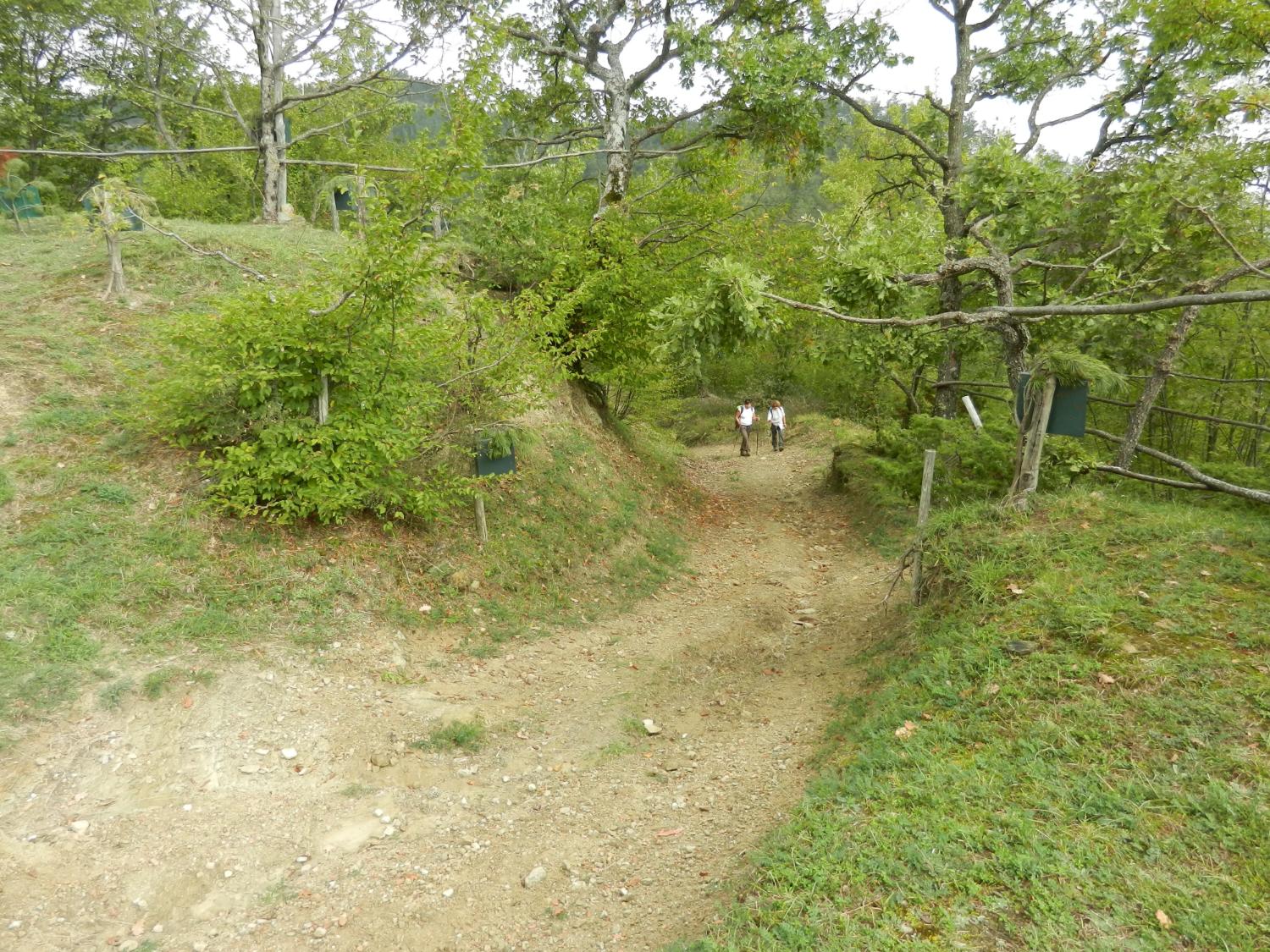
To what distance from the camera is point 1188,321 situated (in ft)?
28.0

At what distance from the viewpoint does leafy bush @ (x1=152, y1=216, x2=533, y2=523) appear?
6375 millimetres

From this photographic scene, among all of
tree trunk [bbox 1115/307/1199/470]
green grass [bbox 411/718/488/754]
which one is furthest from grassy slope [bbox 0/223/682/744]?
tree trunk [bbox 1115/307/1199/470]

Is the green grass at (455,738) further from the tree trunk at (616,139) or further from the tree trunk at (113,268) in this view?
the tree trunk at (616,139)

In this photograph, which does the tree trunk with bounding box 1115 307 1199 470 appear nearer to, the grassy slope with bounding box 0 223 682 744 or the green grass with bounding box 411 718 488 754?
the grassy slope with bounding box 0 223 682 744

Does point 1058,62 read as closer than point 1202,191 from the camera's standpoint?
No

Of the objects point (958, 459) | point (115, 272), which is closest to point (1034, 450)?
point (958, 459)

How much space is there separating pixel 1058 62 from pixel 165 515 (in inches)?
606

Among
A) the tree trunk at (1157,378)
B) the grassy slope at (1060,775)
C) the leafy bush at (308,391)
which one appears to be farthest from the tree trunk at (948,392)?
the leafy bush at (308,391)

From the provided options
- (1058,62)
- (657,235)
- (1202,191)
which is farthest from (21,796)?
(1058,62)

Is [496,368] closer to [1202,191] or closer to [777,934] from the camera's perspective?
[777,934]

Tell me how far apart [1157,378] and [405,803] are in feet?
34.4

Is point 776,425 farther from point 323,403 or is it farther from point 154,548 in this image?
point 154,548

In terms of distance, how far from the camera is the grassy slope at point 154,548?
5.42 m

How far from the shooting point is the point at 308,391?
6.68 metres
